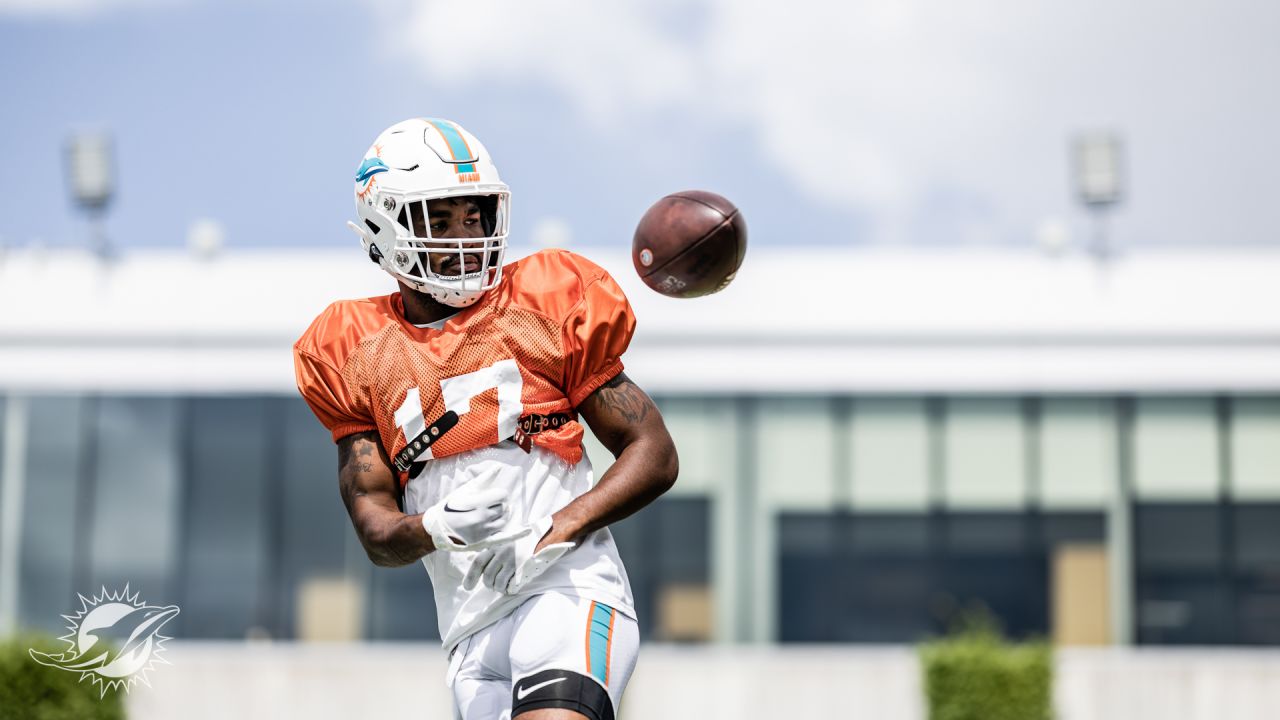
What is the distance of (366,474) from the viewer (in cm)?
486

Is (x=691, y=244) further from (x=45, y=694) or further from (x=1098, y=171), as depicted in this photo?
(x=1098, y=171)

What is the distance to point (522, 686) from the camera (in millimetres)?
4590

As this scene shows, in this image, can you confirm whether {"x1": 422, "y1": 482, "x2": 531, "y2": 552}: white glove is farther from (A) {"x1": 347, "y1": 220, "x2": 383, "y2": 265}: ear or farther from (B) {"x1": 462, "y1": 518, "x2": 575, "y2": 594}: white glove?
(A) {"x1": 347, "y1": 220, "x2": 383, "y2": 265}: ear

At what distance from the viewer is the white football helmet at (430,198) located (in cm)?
476

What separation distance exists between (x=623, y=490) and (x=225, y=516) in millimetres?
24063

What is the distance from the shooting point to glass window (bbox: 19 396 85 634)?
1093 inches

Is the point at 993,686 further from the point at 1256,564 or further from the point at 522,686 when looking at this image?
the point at 522,686

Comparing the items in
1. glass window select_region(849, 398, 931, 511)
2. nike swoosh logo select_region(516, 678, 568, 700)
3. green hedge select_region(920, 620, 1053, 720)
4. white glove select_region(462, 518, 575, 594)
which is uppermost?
glass window select_region(849, 398, 931, 511)

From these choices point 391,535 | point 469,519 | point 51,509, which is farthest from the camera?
point 51,509

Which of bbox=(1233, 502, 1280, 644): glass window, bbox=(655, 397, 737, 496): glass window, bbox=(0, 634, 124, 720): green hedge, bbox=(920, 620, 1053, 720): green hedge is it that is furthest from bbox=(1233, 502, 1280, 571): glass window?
bbox=(0, 634, 124, 720): green hedge

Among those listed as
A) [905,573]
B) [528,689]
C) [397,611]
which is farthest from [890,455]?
[528,689]

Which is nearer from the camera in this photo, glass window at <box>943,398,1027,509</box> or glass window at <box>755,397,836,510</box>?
glass window at <box>943,398,1027,509</box>

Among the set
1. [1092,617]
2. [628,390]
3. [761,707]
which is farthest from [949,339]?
[628,390]

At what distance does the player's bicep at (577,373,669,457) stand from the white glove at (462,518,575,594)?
386mm
